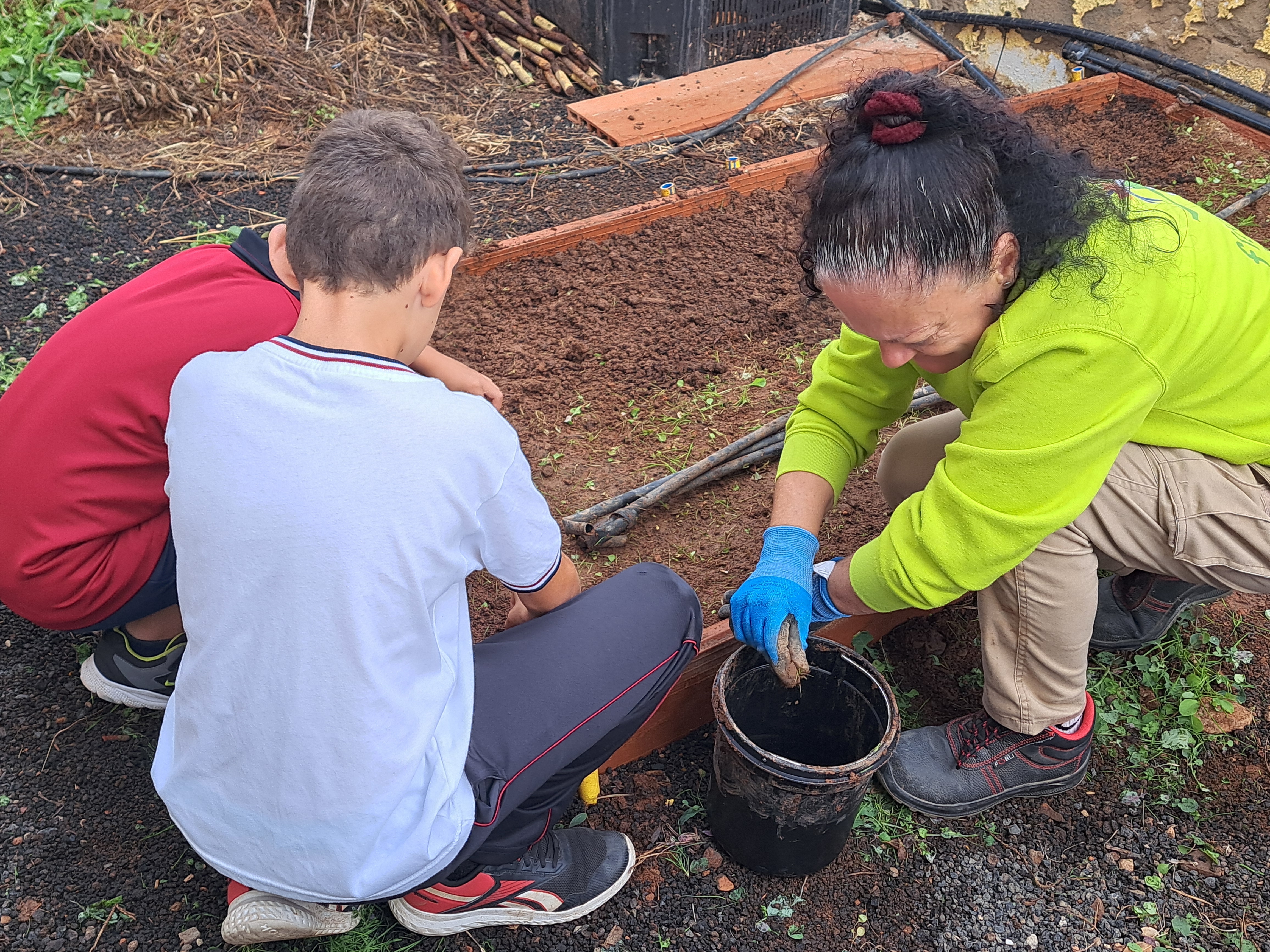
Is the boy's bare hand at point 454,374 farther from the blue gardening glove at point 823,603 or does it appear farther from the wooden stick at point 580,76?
the wooden stick at point 580,76

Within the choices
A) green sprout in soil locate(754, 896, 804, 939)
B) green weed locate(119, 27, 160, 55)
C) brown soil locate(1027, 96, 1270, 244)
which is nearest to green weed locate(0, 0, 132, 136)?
green weed locate(119, 27, 160, 55)

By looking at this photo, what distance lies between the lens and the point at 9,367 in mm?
3045

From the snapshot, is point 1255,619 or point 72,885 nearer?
A: point 72,885

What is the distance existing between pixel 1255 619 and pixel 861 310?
1.61m

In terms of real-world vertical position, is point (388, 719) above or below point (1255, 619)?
above

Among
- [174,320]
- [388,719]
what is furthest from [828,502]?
[174,320]

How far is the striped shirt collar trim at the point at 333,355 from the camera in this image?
1259 millimetres

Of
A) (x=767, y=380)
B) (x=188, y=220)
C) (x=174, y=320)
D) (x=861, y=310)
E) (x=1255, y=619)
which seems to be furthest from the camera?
(x=188, y=220)

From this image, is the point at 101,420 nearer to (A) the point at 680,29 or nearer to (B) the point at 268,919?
(B) the point at 268,919

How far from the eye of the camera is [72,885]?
1.80 m

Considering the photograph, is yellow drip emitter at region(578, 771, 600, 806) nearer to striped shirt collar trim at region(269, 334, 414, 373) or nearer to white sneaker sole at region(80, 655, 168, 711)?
white sneaker sole at region(80, 655, 168, 711)

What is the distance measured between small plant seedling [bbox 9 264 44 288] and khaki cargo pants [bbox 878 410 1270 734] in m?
3.45

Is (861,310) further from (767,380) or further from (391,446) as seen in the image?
(767,380)

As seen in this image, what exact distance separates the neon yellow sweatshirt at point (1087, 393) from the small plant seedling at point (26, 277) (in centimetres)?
325
